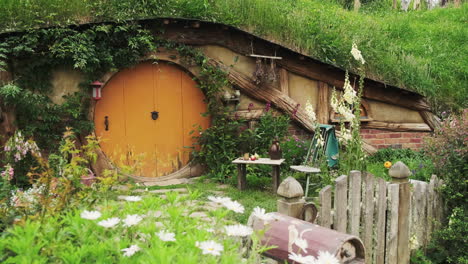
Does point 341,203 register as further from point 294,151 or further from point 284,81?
point 284,81

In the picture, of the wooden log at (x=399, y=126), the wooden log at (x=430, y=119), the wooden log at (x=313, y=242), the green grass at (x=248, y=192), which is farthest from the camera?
the wooden log at (x=430, y=119)

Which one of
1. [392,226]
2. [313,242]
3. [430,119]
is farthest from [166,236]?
[430,119]

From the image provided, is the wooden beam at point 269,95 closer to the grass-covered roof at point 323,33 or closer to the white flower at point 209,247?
the grass-covered roof at point 323,33

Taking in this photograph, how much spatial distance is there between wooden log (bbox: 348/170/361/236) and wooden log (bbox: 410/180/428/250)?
37.7 inches

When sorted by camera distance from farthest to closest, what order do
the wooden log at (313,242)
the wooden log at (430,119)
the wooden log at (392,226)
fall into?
the wooden log at (430,119) < the wooden log at (392,226) < the wooden log at (313,242)

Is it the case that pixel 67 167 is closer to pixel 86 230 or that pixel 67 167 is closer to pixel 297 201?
pixel 86 230

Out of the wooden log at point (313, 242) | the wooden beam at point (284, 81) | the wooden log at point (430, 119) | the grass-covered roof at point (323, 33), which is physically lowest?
the wooden log at point (313, 242)

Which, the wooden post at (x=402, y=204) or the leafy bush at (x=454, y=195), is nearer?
the wooden post at (x=402, y=204)

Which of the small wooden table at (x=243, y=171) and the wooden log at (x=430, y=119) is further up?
the wooden log at (x=430, y=119)

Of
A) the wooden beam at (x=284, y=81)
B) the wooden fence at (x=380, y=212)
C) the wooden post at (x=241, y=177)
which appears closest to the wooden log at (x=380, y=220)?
the wooden fence at (x=380, y=212)

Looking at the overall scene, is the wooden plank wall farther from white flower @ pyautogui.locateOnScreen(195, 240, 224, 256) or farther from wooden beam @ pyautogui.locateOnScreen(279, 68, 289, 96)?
wooden beam @ pyautogui.locateOnScreen(279, 68, 289, 96)

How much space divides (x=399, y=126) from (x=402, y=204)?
510cm

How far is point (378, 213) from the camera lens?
3510mm

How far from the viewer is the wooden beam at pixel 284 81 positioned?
7.81 meters
